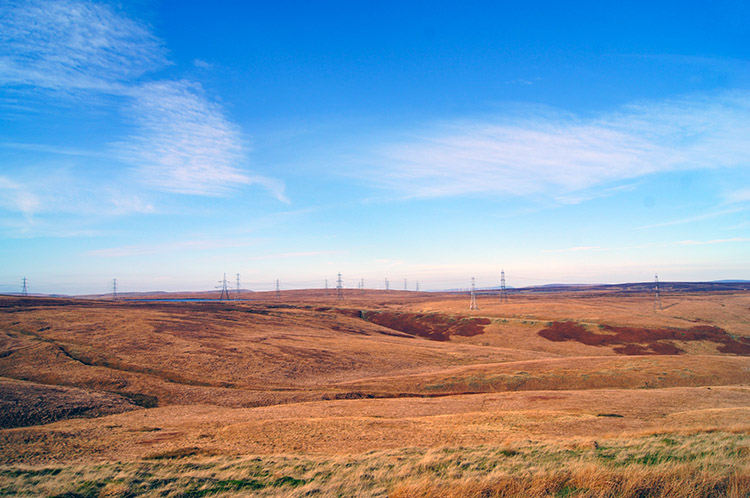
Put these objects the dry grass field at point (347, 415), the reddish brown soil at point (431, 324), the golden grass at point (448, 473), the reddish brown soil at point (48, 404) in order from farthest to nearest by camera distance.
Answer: the reddish brown soil at point (431, 324), the reddish brown soil at point (48, 404), the dry grass field at point (347, 415), the golden grass at point (448, 473)

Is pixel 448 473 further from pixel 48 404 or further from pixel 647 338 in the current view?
pixel 647 338

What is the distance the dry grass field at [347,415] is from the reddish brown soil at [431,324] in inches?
754

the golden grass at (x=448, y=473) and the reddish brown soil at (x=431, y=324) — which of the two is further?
the reddish brown soil at (x=431, y=324)

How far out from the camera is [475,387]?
3450 cm

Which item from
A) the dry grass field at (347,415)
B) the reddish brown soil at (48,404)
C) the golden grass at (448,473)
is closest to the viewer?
the golden grass at (448,473)

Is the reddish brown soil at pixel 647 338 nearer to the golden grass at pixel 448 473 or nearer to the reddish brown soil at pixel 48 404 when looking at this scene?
the golden grass at pixel 448 473

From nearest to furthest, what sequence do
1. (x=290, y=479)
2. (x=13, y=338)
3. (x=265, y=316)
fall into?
(x=290, y=479)
(x=13, y=338)
(x=265, y=316)

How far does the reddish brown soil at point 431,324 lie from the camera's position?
253 ft

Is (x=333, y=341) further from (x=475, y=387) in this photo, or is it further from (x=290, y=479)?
(x=290, y=479)

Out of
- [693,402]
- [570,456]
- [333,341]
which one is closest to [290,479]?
[570,456]

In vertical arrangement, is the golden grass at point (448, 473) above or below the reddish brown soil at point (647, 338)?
above

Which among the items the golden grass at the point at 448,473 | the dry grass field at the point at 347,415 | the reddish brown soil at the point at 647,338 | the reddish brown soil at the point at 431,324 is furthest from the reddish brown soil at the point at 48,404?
the reddish brown soil at the point at 647,338

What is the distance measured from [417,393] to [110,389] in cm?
2433

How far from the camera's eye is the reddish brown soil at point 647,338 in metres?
56.0
